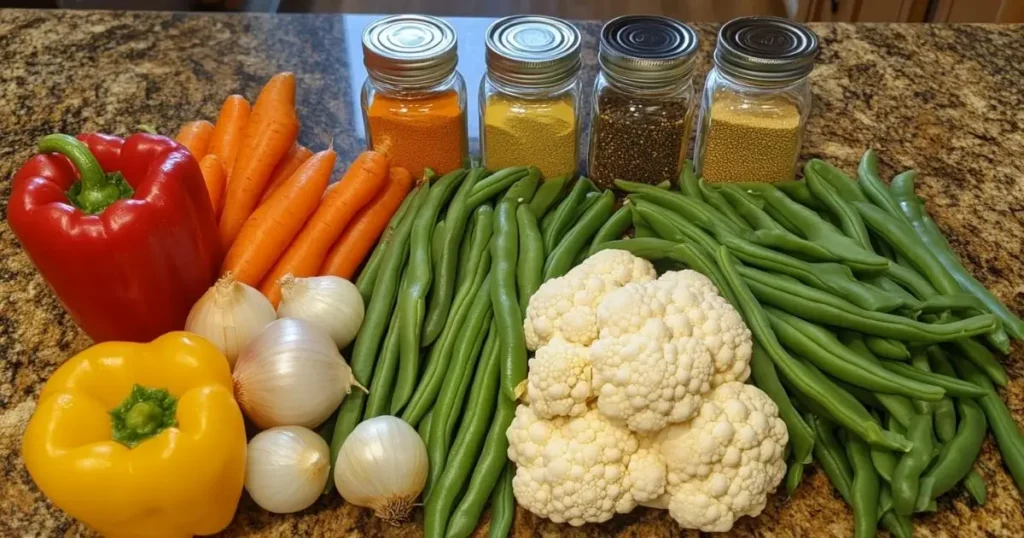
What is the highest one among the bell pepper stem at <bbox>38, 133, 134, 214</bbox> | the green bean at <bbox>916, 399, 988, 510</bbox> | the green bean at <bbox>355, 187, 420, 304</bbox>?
the bell pepper stem at <bbox>38, 133, 134, 214</bbox>

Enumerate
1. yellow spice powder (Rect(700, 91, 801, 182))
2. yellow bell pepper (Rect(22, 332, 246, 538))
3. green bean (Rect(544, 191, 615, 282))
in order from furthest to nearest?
yellow spice powder (Rect(700, 91, 801, 182)), green bean (Rect(544, 191, 615, 282)), yellow bell pepper (Rect(22, 332, 246, 538))

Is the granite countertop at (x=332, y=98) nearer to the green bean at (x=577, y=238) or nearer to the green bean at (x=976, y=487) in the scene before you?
the green bean at (x=976, y=487)

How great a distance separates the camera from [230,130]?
5.03 ft

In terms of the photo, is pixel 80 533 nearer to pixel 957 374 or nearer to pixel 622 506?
pixel 622 506

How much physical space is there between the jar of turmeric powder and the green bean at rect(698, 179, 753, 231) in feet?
1.35

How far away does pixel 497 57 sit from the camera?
4.54 feet

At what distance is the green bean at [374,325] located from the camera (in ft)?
3.84

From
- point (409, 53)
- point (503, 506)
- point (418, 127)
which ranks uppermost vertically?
point (409, 53)

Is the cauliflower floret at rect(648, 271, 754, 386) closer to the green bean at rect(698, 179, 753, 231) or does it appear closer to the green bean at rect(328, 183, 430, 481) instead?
the green bean at rect(698, 179, 753, 231)

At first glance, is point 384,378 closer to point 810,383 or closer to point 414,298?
point 414,298

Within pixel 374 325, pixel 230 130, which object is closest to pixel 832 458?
pixel 374 325

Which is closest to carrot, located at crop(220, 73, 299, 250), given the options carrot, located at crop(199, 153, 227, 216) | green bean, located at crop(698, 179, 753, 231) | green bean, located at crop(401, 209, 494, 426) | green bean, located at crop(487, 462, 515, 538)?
carrot, located at crop(199, 153, 227, 216)

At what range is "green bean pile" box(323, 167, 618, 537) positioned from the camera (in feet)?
3.72

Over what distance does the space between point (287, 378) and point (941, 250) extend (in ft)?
3.27
